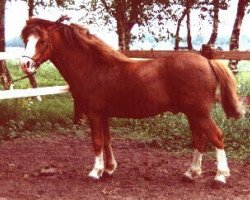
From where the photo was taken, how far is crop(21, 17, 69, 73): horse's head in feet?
20.8

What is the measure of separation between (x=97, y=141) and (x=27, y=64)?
1305 millimetres

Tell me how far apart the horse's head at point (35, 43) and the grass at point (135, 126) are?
309 cm

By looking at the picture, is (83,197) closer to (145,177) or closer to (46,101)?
(145,177)

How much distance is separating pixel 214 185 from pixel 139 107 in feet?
4.31

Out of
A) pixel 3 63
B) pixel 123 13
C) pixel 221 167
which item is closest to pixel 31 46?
pixel 221 167

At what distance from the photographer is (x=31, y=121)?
34.7 feet

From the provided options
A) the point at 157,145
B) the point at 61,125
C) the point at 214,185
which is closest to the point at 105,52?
the point at 214,185

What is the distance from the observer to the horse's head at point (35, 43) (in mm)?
6348

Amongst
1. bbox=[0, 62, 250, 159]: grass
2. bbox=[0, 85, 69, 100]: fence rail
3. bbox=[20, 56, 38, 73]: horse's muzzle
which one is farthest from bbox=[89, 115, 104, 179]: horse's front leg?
bbox=[0, 85, 69, 100]: fence rail

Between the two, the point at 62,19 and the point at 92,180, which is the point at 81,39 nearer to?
the point at 62,19

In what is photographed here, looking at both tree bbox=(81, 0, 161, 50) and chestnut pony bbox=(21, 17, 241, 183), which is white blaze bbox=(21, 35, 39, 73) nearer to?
chestnut pony bbox=(21, 17, 241, 183)

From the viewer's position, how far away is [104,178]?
6789 mm

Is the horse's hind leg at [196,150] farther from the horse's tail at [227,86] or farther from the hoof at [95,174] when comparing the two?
the hoof at [95,174]

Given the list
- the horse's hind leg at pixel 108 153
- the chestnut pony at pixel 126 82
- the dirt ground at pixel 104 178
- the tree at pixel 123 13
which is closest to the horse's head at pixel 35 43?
the chestnut pony at pixel 126 82
